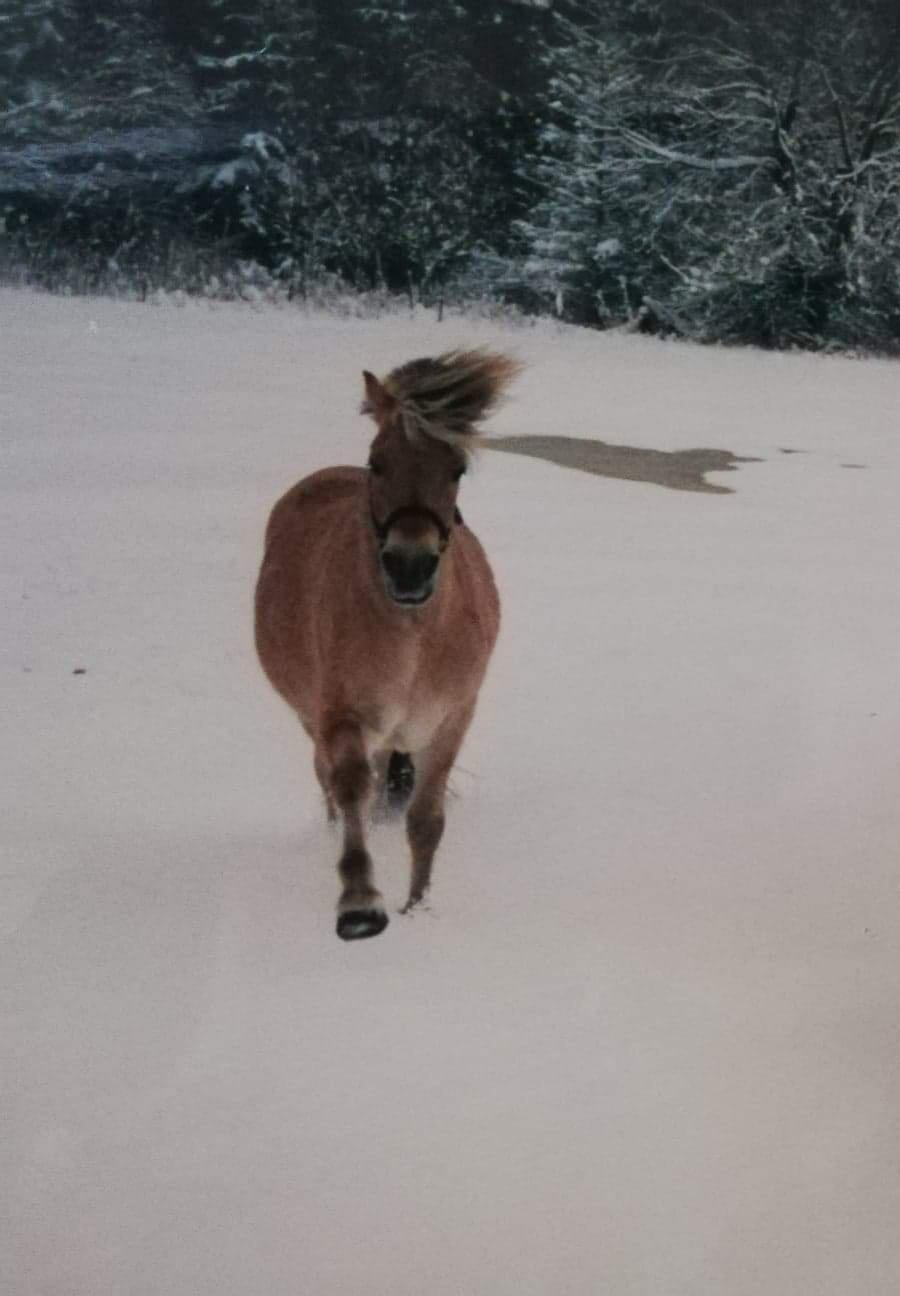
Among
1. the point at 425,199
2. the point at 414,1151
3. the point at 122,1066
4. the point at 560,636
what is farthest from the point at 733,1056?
the point at 425,199

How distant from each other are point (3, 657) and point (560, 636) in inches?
31.5

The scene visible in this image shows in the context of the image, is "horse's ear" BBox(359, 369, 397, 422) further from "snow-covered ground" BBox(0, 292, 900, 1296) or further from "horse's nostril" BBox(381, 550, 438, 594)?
"snow-covered ground" BBox(0, 292, 900, 1296)

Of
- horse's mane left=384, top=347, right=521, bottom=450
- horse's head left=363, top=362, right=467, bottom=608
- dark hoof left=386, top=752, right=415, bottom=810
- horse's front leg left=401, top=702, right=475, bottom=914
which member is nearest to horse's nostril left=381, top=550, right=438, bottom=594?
horse's head left=363, top=362, right=467, bottom=608

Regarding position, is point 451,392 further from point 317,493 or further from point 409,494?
point 317,493

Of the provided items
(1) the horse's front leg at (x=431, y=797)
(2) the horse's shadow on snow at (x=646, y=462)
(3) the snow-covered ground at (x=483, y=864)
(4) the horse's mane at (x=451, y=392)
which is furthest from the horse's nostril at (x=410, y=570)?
(2) the horse's shadow on snow at (x=646, y=462)

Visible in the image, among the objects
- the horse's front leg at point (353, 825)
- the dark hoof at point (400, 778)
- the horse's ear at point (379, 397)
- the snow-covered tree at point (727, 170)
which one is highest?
the snow-covered tree at point (727, 170)

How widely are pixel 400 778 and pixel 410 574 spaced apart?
0.58 m

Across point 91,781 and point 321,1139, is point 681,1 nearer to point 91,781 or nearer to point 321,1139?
point 91,781

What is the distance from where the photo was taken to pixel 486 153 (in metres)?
2.09

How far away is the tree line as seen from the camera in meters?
1.96

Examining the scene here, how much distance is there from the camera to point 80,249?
1963 mm

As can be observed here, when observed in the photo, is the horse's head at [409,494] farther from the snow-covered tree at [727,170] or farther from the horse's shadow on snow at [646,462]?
the snow-covered tree at [727,170]

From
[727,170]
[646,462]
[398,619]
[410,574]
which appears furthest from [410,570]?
[727,170]

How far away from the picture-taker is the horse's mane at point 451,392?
1499 millimetres
